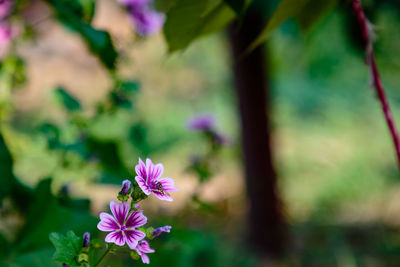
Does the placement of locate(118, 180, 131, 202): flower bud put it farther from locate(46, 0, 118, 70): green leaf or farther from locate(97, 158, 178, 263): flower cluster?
locate(46, 0, 118, 70): green leaf

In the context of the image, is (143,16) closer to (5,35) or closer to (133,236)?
(5,35)

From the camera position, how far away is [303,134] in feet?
15.1

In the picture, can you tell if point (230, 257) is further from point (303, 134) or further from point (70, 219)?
point (303, 134)

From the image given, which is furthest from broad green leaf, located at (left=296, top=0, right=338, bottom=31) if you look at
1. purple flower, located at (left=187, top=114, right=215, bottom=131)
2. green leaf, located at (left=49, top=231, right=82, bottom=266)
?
purple flower, located at (left=187, top=114, right=215, bottom=131)

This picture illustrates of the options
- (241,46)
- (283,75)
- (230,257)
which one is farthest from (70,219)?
(283,75)

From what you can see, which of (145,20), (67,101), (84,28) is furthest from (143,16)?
(84,28)

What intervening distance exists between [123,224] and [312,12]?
462 millimetres

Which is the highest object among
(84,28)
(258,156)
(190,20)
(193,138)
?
(193,138)

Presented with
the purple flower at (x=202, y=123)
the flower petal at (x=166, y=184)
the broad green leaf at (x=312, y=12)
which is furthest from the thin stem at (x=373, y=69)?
the purple flower at (x=202, y=123)

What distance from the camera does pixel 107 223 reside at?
1.52 ft

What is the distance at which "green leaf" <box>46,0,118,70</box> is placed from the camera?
0.69 meters

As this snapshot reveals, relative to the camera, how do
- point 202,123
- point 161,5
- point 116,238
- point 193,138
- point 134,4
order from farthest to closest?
point 193,138 → point 202,123 → point 134,4 → point 161,5 → point 116,238

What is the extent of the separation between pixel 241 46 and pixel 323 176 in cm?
214

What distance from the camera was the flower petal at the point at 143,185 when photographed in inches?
17.8
